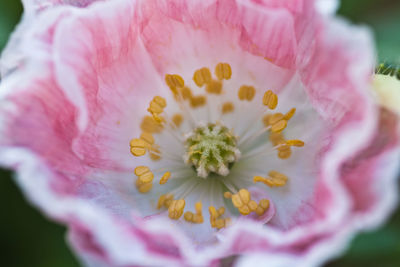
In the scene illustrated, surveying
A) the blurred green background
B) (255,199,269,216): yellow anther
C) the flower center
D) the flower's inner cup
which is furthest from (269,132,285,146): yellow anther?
the blurred green background

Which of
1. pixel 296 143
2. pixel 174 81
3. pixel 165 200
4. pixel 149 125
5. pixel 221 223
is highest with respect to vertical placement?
pixel 174 81

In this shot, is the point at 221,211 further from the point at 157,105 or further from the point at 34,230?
the point at 34,230

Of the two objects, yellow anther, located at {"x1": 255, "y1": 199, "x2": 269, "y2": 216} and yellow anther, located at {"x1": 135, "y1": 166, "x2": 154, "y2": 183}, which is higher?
yellow anther, located at {"x1": 135, "y1": 166, "x2": 154, "y2": 183}

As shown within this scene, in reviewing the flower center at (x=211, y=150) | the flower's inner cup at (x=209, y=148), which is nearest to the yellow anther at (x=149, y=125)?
the flower's inner cup at (x=209, y=148)

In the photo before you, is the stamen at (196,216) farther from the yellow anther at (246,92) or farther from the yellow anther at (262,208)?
the yellow anther at (246,92)

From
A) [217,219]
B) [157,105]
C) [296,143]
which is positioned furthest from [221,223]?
[157,105]

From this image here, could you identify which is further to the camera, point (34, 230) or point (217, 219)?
point (34, 230)

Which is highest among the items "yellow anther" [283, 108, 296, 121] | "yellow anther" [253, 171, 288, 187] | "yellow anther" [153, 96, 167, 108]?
"yellow anther" [153, 96, 167, 108]

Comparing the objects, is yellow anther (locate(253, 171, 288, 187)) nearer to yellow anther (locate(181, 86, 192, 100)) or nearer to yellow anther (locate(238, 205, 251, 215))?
yellow anther (locate(238, 205, 251, 215))
